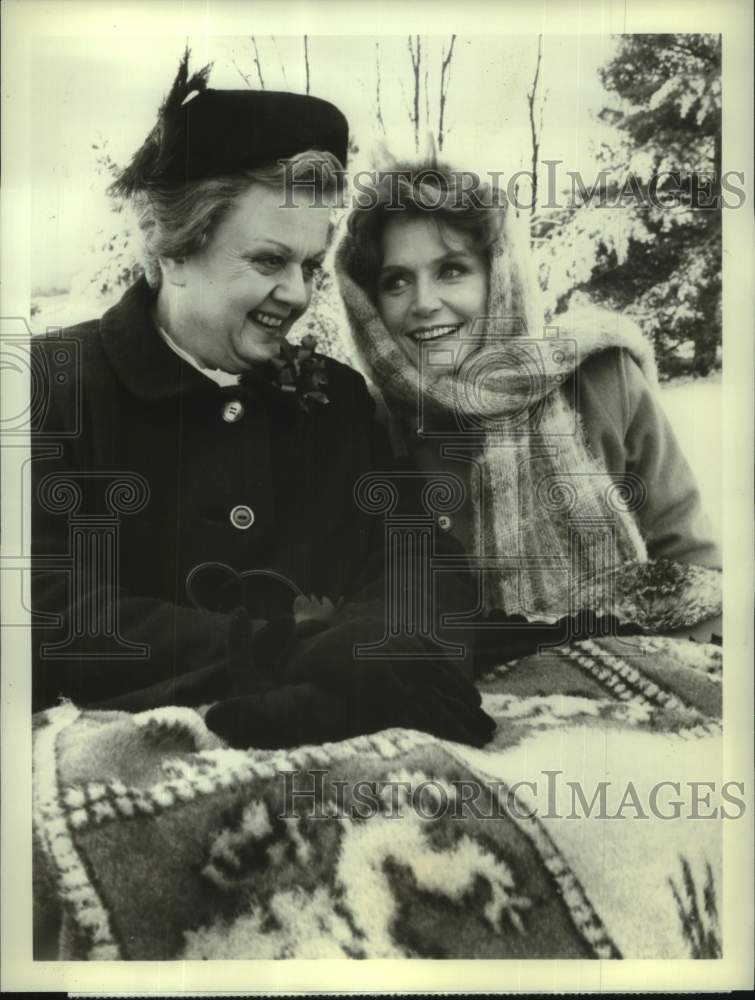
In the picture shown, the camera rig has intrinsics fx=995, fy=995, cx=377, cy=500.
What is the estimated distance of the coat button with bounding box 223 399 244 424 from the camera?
3576 mm

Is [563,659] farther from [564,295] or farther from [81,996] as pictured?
[81,996]

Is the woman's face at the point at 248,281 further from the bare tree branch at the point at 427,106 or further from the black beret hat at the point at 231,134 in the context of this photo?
the bare tree branch at the point at 427,106

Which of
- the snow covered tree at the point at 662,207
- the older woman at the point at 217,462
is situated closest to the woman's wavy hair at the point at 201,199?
the older woman at the point at 217,462

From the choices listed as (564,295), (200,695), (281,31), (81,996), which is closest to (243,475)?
(200,695)

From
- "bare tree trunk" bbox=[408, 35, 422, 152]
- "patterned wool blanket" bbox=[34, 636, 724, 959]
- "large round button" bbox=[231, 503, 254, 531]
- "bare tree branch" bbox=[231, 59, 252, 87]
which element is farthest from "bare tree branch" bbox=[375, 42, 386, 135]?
"patterned wool blanket" bbox=[34, 636, 724, 959]

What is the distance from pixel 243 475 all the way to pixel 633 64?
2.05m

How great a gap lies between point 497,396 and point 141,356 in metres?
1.29

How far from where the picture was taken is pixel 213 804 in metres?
3.52

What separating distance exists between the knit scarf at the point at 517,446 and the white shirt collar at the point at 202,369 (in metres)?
0.47

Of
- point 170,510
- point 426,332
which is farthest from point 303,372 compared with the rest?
point 170,510

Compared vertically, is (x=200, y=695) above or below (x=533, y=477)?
below

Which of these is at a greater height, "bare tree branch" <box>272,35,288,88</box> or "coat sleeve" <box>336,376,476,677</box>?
"bare tree branch" <box>272,35,288,88</box>

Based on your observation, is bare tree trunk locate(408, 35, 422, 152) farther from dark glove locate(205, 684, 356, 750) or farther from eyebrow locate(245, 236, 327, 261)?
dark glove locate(205, 684, 356, 750)

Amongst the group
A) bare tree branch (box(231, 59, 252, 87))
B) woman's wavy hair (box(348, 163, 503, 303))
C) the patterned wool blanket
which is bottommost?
the patterned wool blanket
